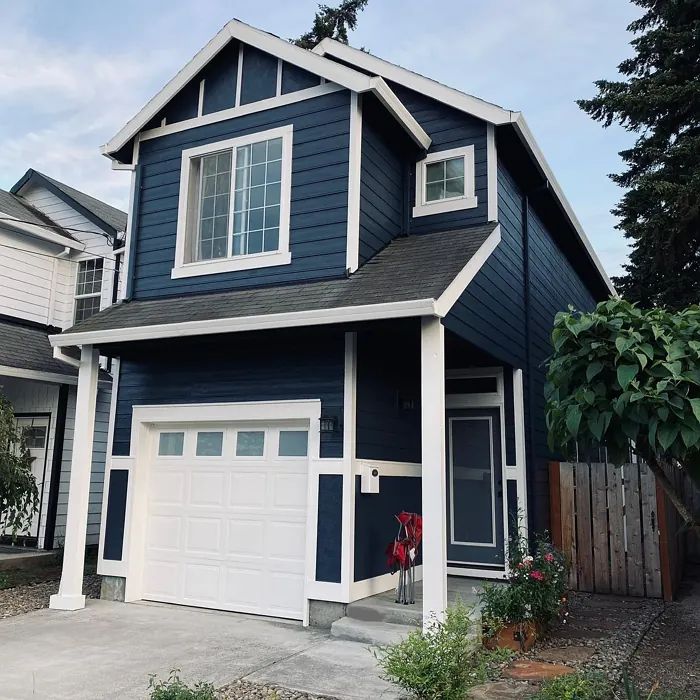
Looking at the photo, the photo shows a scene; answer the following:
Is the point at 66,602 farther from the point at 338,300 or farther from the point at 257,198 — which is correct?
the point at 257,198

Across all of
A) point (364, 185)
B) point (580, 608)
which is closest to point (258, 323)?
Answer: point (364, 185)

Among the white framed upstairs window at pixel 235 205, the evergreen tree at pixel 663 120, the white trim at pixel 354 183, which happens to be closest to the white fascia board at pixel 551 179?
the evergreen tree at pixel 663 120

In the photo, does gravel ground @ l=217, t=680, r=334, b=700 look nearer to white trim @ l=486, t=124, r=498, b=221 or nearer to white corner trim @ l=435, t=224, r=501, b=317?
white corner trim @ l=435, t=224, r=501, b=317

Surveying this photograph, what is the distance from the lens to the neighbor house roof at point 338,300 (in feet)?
18.7

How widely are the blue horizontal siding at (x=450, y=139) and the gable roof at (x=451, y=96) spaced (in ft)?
0.58

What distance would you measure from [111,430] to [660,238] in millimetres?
9748

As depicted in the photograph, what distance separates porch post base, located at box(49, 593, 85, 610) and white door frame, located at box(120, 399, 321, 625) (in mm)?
520

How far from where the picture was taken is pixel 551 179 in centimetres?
890

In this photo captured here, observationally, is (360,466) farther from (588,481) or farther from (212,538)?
(588,481)

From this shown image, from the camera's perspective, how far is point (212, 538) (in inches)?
279

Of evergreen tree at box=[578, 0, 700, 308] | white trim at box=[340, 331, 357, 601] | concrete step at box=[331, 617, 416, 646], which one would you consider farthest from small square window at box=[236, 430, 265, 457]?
evergreen tree at box=[578, 0, 700, 308]

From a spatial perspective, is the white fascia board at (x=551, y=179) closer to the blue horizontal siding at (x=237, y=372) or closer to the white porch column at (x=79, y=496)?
the blue horizontal siding at (x=237, y=372)

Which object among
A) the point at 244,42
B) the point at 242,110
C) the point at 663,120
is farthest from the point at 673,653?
the point at 663,120

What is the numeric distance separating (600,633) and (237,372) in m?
4.30
